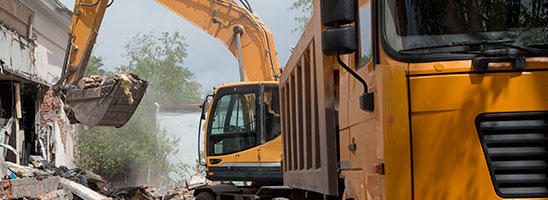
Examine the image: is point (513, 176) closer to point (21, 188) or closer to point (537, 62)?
point (537, 62)

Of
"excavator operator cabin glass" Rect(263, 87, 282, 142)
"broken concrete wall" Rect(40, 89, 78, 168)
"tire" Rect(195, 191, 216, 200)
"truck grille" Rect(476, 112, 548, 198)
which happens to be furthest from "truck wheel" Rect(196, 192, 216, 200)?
"truck grille" Rect(476, 112, 548, 198)

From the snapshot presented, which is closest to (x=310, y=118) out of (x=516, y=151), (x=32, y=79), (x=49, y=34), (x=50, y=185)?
(x=516, y=151)

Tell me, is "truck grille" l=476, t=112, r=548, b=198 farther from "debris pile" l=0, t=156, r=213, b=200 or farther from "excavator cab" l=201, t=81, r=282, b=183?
"debris pile" l=0, t=156, r=213, b=200

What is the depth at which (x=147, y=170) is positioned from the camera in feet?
89.6

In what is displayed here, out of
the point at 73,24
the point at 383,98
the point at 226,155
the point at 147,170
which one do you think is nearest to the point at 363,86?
the point at 383,98

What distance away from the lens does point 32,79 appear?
1471cm

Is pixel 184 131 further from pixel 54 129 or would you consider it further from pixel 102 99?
pixel 102 99

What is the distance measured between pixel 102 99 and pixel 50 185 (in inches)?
75.2

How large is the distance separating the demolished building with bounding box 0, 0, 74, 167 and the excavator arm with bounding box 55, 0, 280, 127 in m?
0.76

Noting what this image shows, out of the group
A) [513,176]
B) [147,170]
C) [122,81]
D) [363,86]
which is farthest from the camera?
[147,170]

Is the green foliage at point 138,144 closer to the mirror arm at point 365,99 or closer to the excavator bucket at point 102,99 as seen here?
the excavator bucket at point 102,99

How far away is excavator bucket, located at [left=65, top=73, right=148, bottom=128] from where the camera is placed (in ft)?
36.9

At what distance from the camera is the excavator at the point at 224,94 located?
10.5 meters

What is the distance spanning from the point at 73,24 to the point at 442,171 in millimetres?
9732
